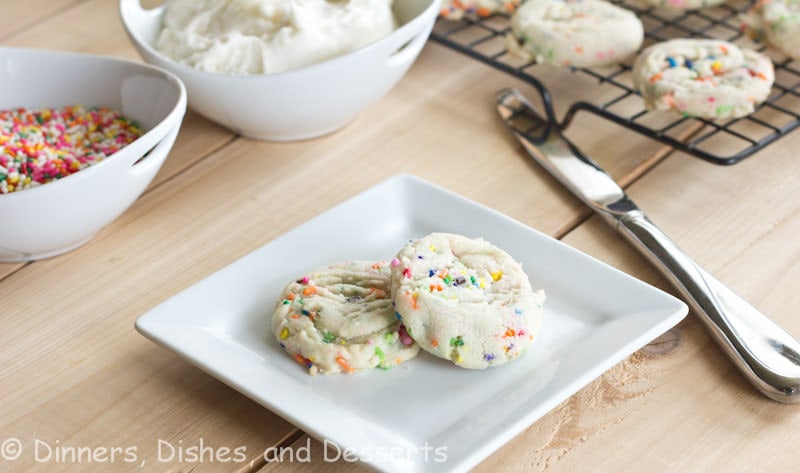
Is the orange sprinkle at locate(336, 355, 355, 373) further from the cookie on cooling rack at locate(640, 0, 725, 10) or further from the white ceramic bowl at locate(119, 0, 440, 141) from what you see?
the cookie on cooling rack at locate(640, 0, 725, 10)

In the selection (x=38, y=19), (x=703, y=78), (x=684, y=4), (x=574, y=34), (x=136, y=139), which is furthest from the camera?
(x=38, y=19)

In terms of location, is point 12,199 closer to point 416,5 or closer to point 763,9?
point 416,5

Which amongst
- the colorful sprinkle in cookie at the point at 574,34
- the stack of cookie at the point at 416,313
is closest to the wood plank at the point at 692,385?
the stack of cookie at the point at 416,313

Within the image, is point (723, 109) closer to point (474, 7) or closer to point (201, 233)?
point (474, 7)

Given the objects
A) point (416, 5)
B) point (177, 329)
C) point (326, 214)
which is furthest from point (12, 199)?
point (416, 5)

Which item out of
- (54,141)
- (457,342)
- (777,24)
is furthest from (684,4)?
(54,141)
